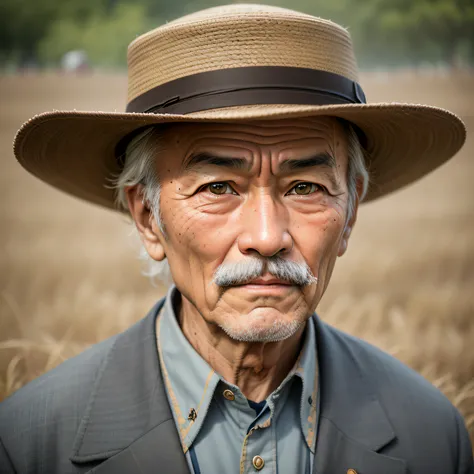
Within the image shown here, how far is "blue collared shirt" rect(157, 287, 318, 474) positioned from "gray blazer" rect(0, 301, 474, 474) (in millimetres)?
66

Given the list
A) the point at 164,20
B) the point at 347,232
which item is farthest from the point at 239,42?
the point at 164,20

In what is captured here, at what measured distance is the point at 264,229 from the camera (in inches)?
78.3

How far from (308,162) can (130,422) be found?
115cm

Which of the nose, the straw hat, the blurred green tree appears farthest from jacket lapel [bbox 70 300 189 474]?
the blurred green tree

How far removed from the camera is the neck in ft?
7.53

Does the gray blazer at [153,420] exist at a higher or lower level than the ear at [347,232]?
lower

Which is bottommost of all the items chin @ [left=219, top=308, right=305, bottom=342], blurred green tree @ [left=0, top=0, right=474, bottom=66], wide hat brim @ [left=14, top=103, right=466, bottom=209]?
chin @ [left=219, top=308, right=305, bottom=342]

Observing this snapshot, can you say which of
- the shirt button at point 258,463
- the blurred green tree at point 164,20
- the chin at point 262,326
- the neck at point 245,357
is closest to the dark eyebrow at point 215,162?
the chin at point 262,326

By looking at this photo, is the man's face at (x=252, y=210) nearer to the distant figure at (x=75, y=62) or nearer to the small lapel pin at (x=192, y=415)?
the small lapel pin at (x=192, y=415)

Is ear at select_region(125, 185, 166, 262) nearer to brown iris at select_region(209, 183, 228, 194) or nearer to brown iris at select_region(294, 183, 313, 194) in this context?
brown iris at select_region(209, 183, 228, 194)

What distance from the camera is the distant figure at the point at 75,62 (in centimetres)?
704

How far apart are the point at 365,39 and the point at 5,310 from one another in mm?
4825

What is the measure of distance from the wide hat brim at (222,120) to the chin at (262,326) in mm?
675

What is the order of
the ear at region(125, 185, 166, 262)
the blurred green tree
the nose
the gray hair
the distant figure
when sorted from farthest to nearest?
the distant figure < the blurred green tree < the ear at region(125, 185, 166, 262) < the gray hair < the nose
